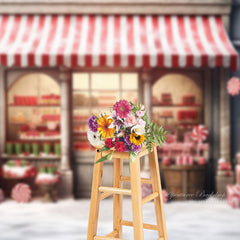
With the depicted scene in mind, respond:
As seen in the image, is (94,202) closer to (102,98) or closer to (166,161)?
(166,161)

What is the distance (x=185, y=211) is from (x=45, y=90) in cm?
365

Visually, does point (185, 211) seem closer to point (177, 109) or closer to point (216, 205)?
point (216, 205)

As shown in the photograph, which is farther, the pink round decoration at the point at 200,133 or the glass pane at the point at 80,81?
the glass pane at the point at 80,81

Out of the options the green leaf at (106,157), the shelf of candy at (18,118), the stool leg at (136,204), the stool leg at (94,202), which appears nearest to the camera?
the stool leg at (136,204)

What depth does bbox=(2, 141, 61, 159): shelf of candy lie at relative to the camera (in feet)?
26.5

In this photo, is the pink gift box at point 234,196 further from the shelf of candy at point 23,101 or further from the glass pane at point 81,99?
the shelf of candy at point 23,101

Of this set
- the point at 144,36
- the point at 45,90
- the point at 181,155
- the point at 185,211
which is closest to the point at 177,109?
the point at 181,155

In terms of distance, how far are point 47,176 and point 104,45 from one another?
264cm

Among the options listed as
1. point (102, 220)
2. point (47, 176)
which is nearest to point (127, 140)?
point (102, 220)

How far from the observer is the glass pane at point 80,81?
8.10 meters

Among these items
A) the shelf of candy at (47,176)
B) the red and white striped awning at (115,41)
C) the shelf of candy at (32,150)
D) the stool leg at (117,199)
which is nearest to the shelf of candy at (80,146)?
the shelf of candy at (32,150)

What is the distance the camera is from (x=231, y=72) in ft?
26.4

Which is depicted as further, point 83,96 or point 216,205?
point 83,96

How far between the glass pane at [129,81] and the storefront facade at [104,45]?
0.02 meters
